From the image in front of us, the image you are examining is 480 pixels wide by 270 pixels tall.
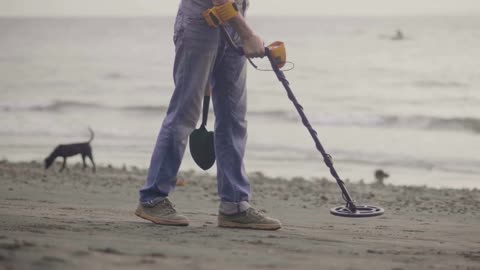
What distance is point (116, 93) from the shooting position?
27359 mm

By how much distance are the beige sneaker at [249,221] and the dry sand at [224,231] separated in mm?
125

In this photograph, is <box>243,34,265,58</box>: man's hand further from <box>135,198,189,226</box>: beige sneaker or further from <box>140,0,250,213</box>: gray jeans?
<box>135,198,189,226</box>: beige sneaker

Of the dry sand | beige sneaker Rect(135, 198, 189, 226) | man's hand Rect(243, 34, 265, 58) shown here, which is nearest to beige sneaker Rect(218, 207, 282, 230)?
the dry sand

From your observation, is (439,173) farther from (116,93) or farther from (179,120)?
(116,93)

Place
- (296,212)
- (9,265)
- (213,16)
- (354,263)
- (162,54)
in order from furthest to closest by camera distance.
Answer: (162,54)
(296,212)
(213,16)
(354,263)
(9,265)

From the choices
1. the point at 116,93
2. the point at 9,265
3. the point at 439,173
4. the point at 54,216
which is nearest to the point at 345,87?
the point at 116,93

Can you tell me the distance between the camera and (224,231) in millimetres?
4930

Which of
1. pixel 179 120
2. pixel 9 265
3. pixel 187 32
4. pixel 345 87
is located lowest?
pixel 9 265

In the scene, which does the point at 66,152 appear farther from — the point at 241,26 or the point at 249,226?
the point at 241,26

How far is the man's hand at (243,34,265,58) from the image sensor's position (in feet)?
15.8

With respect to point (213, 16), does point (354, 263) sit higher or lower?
lower

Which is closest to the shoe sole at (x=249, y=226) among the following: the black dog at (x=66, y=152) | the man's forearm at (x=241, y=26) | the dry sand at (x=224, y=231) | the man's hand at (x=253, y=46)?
the dry sand at (x=224, y=231)

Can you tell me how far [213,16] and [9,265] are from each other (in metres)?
2.03

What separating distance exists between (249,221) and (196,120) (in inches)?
27.0
